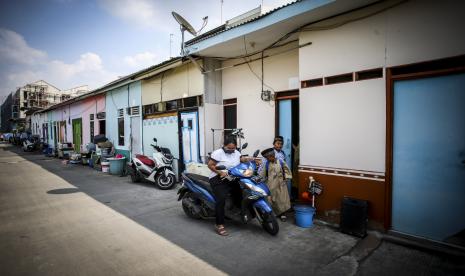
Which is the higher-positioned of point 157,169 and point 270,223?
point 157,169

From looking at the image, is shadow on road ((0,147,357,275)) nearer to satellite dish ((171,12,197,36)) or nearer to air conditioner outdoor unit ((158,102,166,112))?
air conditioner outdoor unit ((158,102,166,112))

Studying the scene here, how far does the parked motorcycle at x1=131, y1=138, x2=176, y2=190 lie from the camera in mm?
8375

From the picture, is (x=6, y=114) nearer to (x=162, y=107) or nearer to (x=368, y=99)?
(x=162, y=107)

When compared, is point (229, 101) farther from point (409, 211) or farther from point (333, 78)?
point (409, 211)

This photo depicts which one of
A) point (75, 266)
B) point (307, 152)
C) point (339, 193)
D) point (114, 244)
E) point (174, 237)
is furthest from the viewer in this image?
point (307, 152)

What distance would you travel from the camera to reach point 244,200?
444 centimetres

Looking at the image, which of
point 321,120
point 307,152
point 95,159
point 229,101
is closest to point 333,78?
point 321,120

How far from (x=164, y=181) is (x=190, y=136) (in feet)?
5.89

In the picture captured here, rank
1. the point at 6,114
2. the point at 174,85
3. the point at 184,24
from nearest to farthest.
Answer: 1. the point at 184,24
2. the point at 174,85
3. the point at 6,114

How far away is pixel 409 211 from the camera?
13.8 ft

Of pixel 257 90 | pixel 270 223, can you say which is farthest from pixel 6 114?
pixel 270 223

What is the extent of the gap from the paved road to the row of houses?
0.91m

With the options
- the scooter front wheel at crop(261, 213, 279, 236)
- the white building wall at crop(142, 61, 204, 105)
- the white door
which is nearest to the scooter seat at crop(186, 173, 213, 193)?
the scooter front wheel at crop(261, 213, 279, 236)

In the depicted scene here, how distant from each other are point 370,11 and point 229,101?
471 centimetres
